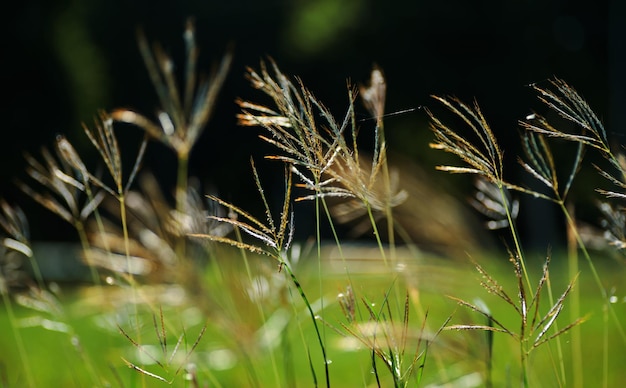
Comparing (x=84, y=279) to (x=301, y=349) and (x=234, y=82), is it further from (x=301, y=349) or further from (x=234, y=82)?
(x=234, y=82)

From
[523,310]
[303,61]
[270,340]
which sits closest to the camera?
[523,310]

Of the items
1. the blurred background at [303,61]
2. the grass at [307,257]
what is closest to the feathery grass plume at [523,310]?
the grass at [307,257]

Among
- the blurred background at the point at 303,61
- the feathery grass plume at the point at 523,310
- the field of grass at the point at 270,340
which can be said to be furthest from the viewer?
the blurred background at the point at 303,61

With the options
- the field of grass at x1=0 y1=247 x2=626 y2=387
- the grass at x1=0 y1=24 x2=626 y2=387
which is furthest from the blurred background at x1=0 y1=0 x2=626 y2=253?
the grass at x1=0 y1=24 x2=626 y2=387

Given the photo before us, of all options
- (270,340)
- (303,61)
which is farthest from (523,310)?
(303,61)

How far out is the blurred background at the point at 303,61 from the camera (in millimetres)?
11781

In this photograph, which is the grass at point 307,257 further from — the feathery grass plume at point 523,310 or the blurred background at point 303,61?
the blurred background at point 303,61

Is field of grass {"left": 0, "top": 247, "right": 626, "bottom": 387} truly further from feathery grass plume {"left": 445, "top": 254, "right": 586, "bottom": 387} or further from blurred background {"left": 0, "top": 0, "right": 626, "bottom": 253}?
blurred background {"left": 0, "top": 0, "right": 626, "bottom": 253}

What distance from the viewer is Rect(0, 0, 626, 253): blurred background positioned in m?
11.8

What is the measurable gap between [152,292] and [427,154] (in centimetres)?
1022

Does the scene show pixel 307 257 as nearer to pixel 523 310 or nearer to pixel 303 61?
pixel 523 310

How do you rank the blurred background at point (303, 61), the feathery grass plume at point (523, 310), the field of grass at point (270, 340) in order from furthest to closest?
the blurred background at point (303, 61) → the field of grass at point (270, 340) → the feathery grass plume at point (523, 310)

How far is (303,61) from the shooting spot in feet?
42.8

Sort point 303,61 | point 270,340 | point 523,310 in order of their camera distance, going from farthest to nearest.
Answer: point 303,61, point 270,340, point 523,310
